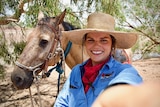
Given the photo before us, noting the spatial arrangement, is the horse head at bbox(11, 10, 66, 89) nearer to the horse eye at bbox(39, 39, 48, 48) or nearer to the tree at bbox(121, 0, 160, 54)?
the horse eye at bbox(39, 39, 48, 48)

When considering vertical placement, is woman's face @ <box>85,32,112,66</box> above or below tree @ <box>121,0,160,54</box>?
above

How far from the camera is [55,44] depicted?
2.69m

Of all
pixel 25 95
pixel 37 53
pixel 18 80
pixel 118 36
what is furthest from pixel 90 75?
pixel 25 95

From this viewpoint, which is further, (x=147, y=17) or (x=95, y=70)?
(x=147, y=17)

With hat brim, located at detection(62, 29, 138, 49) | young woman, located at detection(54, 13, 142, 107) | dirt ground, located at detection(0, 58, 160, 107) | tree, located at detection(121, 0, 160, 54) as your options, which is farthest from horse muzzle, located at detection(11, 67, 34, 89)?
tree, located at detection(121, 0, 160, 54)

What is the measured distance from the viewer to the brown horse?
258cm

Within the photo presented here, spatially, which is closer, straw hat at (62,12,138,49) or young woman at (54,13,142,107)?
young woman at (54,13,142,107)

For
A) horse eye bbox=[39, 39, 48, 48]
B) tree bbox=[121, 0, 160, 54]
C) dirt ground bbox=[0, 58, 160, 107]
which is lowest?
dirt ground bbox=[0, 58, 160, 107]

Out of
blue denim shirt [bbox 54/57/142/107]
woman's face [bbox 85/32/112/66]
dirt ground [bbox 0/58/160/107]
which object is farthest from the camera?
dirt ground [bbox 0/58/160/107]

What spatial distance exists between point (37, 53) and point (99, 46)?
50.8 inches

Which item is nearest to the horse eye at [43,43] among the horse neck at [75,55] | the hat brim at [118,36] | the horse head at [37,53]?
the horse head at [37,53]

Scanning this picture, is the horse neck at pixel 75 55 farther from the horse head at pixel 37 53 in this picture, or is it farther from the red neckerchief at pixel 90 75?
the red neckerchief at pixel 90 75

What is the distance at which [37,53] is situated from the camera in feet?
8.52

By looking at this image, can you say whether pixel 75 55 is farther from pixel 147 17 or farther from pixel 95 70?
pixel 147 17
